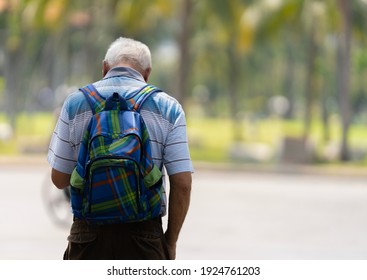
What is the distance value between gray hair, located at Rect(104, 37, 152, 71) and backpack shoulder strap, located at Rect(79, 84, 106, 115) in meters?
0.22

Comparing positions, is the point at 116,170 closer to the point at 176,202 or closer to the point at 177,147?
the point at 177,147

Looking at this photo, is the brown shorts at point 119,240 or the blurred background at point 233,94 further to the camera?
the blurred background at point 233,94

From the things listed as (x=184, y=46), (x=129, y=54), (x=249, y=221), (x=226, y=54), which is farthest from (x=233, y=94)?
(x=129, y=54)

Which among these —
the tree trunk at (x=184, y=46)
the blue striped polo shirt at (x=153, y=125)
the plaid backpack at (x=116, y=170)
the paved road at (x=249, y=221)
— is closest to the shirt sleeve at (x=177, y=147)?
the blue striped polo shirt at (x=153, y=125)

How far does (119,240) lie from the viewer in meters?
4.12

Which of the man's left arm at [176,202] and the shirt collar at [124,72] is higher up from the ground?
the shirt collar at [124,72]

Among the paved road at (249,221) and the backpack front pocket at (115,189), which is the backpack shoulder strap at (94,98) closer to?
the backpack front pocket at (115,189)

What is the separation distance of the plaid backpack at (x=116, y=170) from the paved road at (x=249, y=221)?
561 cm

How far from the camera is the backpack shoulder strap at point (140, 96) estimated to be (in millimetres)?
4125

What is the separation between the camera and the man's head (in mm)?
4352

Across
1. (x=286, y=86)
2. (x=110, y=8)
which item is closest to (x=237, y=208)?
(x=110, y=8)

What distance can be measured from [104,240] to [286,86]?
95.1 metres

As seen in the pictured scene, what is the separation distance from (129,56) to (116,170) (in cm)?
62
